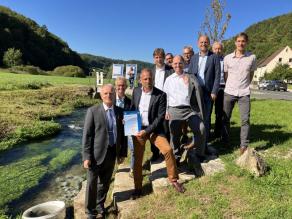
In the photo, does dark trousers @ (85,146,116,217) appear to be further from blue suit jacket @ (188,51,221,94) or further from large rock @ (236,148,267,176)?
blue suit jacket @ (188,51,221,94)

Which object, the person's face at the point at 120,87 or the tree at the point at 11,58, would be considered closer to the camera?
the person's face at the point at 120,87

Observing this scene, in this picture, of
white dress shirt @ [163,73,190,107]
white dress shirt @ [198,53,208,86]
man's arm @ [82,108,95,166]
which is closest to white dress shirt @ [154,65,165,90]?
white dress shirt @ [163,73,190,107]

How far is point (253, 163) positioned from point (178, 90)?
1.87m

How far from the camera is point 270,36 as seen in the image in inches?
4028

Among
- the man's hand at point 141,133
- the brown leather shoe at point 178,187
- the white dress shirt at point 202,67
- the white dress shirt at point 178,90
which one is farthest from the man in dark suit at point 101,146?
the white dress shirt at point 202,67

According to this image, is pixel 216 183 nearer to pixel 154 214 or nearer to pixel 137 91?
pixel 154 214

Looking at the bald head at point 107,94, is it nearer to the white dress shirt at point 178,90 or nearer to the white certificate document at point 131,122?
the white certificate document at point 131,122

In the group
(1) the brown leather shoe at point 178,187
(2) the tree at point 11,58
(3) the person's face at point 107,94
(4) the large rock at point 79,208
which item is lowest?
(4) the large rock at point 79,208

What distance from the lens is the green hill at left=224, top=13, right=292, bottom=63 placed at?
92.5 meters

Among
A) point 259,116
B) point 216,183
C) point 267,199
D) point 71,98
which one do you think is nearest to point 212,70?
point 216,183

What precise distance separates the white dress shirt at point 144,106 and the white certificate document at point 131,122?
262mm

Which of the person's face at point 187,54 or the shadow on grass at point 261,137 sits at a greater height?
the person's face at point 187,54

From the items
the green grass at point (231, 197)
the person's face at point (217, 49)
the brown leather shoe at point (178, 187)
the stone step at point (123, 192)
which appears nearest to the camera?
the green grass at point (231, 197)

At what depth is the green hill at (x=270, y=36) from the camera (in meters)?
92.5
